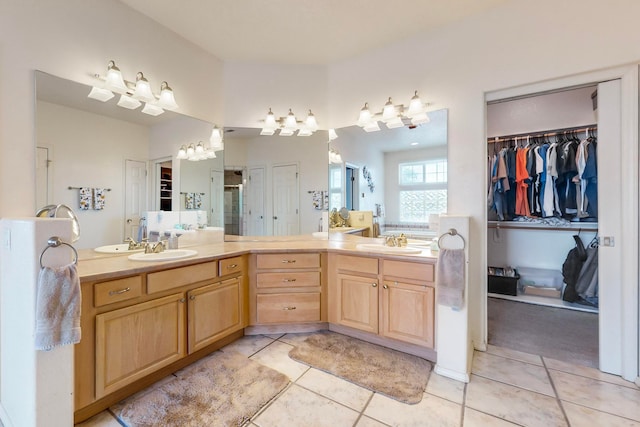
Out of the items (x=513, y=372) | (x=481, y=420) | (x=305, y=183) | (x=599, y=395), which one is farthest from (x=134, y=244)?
(x=599, y=395)

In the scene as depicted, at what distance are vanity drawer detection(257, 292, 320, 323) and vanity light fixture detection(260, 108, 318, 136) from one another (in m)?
1.70

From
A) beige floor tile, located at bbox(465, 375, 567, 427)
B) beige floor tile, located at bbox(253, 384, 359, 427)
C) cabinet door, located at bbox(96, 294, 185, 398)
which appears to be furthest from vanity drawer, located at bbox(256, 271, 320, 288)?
beige floor tile, located at bbox(465, 375, 567, 427)

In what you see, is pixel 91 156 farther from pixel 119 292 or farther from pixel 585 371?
pixel 585 371

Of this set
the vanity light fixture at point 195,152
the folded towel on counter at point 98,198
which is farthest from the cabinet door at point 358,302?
the folded towel on counter at point 98,198

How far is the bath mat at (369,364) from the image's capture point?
71.2 inches

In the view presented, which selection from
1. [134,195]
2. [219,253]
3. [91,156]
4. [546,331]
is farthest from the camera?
[546,331]

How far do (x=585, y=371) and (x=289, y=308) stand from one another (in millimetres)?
2255

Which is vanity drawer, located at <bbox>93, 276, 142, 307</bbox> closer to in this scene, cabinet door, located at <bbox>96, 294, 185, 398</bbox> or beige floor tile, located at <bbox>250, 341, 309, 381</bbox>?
cabinet door, located at <bbox>96, 294, 185, 398</bbox>

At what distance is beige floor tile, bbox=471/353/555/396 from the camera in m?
1.84

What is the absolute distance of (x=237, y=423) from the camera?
1.51 meters

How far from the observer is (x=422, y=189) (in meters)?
2.59

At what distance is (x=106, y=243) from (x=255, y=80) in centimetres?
212

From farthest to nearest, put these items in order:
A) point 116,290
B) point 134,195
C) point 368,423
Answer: point 134,195
point 116,290
point 368,423

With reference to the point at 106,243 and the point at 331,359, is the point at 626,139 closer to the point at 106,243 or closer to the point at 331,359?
the point at 331,359
